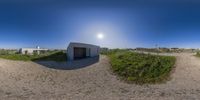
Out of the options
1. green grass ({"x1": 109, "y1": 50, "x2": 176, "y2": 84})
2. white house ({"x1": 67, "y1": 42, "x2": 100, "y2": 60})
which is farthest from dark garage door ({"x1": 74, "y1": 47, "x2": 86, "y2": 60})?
green grass ({"x1": 109, "y1": 50, "x2": 176, "y2": 84})

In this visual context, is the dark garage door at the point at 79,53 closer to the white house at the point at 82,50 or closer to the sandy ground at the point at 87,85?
the white house at the point at 82,50

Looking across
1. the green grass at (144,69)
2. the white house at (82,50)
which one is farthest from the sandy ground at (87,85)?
the white house at (82,50)

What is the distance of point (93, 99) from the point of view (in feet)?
43.2

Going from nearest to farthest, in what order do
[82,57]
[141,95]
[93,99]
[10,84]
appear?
[93,99] < [141,95] < [10,84] < [82,57]

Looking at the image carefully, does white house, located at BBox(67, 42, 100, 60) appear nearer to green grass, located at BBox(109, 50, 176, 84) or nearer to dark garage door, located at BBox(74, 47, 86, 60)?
dark garage door, located at BBox(74, 47, 86, 60)

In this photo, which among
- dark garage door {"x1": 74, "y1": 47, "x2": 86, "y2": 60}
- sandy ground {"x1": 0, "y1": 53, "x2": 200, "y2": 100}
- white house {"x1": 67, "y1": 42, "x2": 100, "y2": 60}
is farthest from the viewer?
dark garage door {"x1": 74, "y1": 47, "x2": 86, "y2": 60}

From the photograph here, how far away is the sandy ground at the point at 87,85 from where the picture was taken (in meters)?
13.9

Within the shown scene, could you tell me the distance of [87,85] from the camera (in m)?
17.8

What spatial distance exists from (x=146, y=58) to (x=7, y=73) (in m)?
16.6

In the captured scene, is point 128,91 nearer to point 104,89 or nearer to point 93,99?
point 104,89

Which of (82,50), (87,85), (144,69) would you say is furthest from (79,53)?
(87,85)

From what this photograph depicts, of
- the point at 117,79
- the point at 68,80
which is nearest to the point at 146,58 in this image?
the point at 117,79

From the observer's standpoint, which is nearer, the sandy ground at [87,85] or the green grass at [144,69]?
the sandy ground at [87,85]

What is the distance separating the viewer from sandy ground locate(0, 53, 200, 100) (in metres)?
13.9
